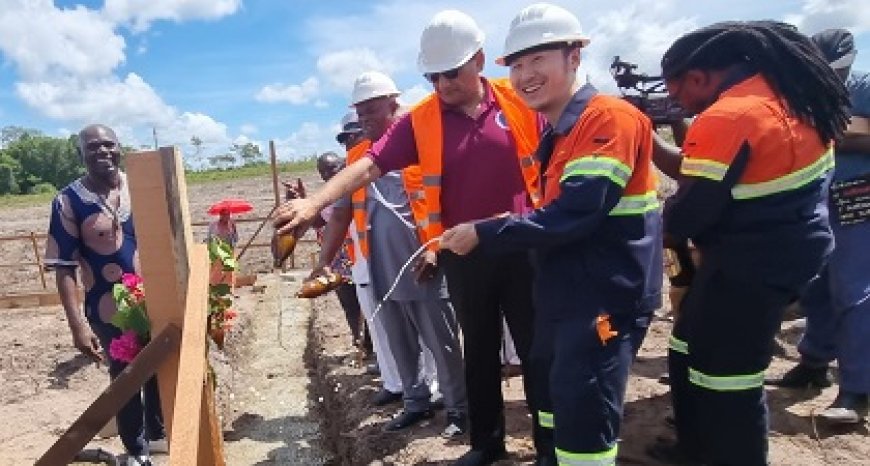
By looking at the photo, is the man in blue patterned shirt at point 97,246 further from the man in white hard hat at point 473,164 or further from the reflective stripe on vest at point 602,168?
the reflective stripe on vest at point 602,168

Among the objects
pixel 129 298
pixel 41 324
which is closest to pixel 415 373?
pixel 129 298

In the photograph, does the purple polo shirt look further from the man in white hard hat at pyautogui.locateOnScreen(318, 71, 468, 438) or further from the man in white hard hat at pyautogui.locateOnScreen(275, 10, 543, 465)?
the man in white hard hat at pyautogui.locateOnScreen(318, 71, 468, 438)

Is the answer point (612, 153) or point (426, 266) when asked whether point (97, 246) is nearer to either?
point (426, 266)

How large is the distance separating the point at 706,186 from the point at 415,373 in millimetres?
2176

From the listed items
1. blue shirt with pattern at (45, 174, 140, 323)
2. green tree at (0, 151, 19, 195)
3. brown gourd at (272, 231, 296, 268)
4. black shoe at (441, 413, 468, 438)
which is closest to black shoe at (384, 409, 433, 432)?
black shoe at (441, 413, 468, 438)

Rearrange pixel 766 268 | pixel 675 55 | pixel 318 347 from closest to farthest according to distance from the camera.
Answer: pixel 766 268, pixel 675 55, pixel 318 347

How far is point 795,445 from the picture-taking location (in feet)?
10.9

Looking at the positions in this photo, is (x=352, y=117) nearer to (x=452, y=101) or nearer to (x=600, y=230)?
(x=452, y=101)

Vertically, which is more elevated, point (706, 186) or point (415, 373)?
point (706, 186)

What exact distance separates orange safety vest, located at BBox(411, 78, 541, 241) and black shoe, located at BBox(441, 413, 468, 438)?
3.57 ft

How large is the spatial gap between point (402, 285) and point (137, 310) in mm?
1309

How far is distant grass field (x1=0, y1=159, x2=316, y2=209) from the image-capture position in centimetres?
3791

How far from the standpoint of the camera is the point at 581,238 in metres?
2.41

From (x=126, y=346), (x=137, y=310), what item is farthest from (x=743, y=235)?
(x=126, y=346)
